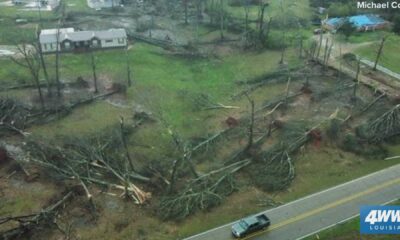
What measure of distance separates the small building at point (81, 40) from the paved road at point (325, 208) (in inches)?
1279

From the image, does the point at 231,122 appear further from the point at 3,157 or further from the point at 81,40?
the point at 81,40

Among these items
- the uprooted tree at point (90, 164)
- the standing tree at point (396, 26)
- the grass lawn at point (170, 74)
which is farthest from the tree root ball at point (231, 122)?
the standing tree at point (396, 26)

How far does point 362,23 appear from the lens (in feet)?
185

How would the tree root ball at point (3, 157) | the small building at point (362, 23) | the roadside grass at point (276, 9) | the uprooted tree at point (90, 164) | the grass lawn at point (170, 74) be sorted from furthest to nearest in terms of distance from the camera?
the roadside grass at point (276, 9) < the small building at point (362, 23) < the grass lawn at point (170, 74) < the tree root ball at point (3, 157) < the uprooted tree at point (90, 164)

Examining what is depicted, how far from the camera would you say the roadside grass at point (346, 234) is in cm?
2344

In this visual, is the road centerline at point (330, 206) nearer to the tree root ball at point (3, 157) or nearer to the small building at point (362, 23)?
the tree root ball at point (3, 157)

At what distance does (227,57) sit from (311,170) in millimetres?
22917

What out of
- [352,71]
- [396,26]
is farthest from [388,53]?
[396,26]

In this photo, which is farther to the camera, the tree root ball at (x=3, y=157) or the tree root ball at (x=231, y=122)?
the tree root ball at (x=231, y=122)

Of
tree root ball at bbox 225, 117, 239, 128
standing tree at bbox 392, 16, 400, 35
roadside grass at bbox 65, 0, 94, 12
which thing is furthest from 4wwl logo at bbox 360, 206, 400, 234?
roadside grass at bbox 65, 0, 94, 12

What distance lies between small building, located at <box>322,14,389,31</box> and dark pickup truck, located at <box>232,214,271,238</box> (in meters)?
37.9

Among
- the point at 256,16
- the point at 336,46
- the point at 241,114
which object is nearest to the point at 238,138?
the point at 241,114

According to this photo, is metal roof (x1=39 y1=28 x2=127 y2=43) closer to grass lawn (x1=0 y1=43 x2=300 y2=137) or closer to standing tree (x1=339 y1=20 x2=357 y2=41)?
grass lawn (x1=0 y1=43 x2=300 y2=137)

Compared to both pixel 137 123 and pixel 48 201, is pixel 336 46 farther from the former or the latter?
pixel 48 201
